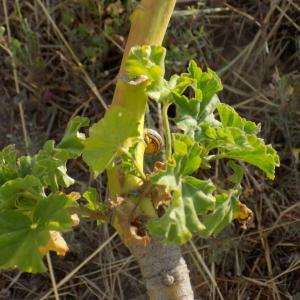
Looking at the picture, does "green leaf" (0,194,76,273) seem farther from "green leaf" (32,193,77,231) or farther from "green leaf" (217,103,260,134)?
"green leaf" (217,103,260,134)

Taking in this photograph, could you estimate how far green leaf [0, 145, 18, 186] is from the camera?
0.91 metres

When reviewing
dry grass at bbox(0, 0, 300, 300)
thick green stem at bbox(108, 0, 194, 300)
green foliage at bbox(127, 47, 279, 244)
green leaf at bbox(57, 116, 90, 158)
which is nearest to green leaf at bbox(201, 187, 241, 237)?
green foliage at bbox(127, 47, 279, 244)

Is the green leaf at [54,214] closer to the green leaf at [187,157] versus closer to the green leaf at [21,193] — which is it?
the green leaf at [21,193]

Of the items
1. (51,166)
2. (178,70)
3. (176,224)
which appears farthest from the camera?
(178,70)

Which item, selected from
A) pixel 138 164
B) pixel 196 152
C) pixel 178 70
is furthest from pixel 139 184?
pixel 178 70

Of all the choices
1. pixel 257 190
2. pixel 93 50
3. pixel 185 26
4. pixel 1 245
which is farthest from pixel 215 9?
pixel 1 245

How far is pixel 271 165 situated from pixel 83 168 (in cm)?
103

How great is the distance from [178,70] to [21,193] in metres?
1.03

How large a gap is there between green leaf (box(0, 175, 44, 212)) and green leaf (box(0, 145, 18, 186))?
1.5 inches

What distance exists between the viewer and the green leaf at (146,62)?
855 mm

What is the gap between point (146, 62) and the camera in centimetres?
85

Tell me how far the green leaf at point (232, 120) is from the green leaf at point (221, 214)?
0.10 meters

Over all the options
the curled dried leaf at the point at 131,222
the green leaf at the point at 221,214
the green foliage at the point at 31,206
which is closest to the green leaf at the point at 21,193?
the green foliage at the point at 31,206

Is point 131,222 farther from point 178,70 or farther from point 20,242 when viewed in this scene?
point 178,70
